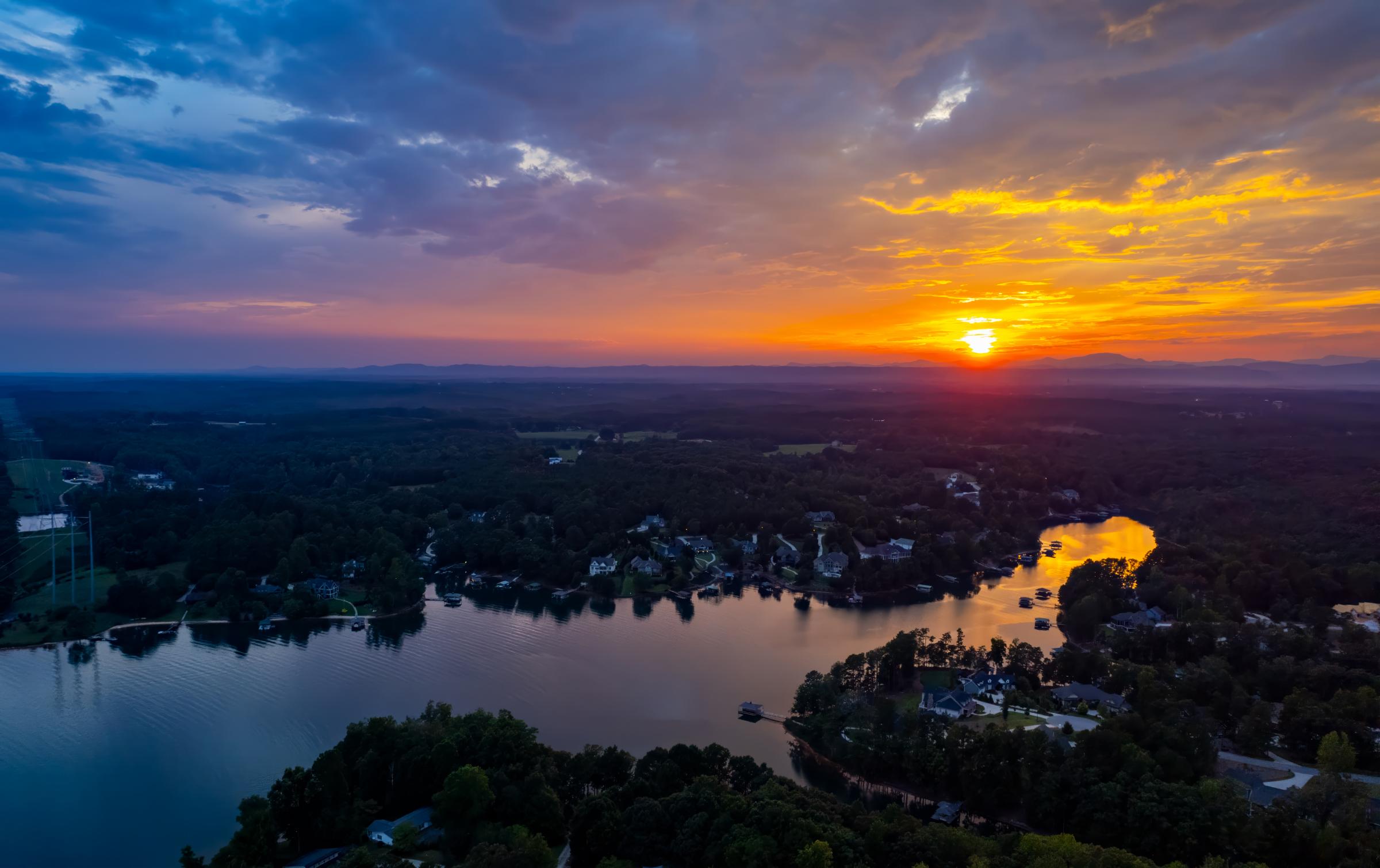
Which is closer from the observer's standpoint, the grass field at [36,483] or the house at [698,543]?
the grass field at [36,483]

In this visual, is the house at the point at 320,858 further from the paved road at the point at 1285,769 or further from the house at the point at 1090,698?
the paved road at the point at 1285,769

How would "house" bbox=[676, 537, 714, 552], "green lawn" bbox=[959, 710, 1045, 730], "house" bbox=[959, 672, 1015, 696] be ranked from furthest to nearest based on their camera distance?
"house" bbox=[676, 537, 714, 552], "house" bbox=[959, 672, 1015, 696], "green lawn" bbox=[959, 710, 1045, 730]

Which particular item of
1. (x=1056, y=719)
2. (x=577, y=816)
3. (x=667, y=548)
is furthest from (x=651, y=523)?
(x=577, y=816)

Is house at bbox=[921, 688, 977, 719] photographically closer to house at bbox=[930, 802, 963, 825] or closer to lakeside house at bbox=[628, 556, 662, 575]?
house at bbox=[930, 802, 963, 825]

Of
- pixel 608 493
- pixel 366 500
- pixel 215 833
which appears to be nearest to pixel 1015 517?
pixel 608 493

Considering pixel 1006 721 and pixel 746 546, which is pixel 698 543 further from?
pixel 1006 721

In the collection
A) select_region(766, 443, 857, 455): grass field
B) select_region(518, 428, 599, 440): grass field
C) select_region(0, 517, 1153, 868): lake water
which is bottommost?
select_region(0, 517, 1153, 868): lake water

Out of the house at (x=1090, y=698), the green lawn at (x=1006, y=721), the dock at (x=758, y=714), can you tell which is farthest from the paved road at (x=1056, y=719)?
the dock at (x=758, y=714)

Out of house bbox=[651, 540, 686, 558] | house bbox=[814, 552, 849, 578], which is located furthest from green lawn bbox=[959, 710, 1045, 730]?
house bbox=[651, 540, 686, 558]
